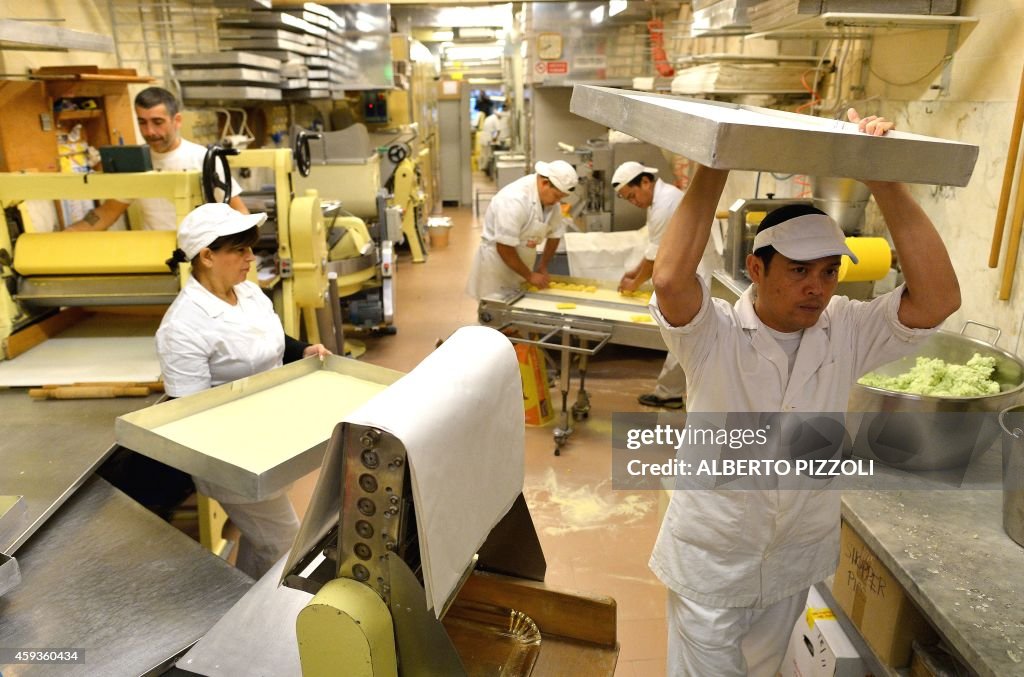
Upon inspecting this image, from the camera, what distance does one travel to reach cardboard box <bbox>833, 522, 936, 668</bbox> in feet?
5.56

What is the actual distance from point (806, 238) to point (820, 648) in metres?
1.18

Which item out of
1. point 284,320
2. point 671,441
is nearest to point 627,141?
point 671,441

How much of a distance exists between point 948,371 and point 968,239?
28.2 inches

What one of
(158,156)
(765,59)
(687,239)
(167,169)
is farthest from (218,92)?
(687,239)

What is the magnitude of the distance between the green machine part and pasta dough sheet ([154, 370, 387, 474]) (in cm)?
60

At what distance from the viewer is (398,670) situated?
104cm

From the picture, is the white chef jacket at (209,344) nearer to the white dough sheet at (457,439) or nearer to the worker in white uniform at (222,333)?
the worker in white uniform at (222,333)

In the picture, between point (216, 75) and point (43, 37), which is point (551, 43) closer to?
point (216, 75)

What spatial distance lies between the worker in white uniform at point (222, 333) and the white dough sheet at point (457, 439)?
1171 mm

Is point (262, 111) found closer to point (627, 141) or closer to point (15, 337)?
point (627, 141)

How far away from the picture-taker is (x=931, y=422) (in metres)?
1.83

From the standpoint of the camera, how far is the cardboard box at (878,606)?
169cm

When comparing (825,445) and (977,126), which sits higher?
(977,126)

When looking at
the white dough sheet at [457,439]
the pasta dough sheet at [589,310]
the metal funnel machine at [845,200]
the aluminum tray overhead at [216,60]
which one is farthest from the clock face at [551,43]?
the white dough sheet at [457,439]
